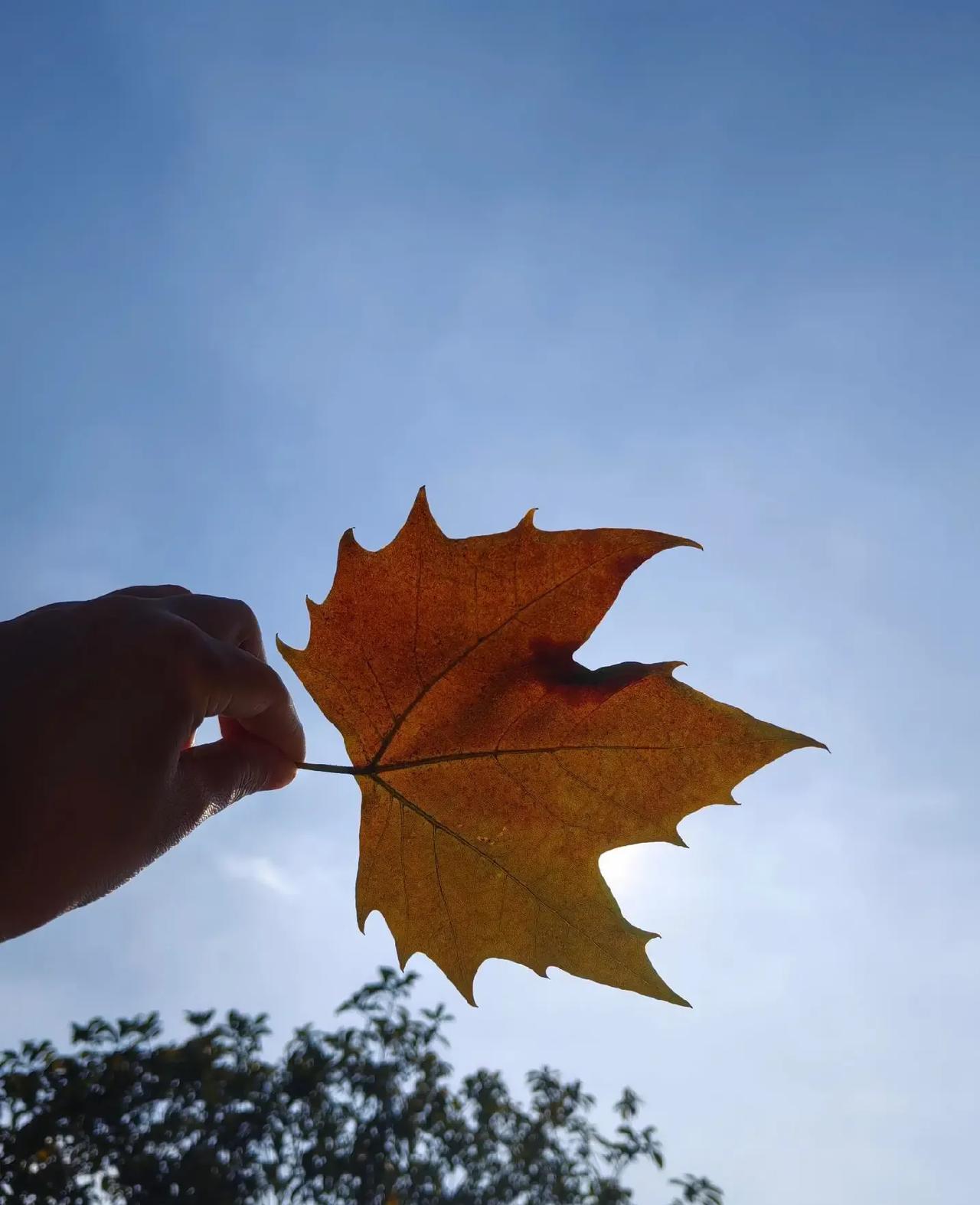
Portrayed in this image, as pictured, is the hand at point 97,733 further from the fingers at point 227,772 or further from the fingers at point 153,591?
the fingers at point 153,591

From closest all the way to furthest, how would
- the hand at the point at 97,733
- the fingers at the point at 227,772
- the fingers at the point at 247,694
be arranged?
1. the hand at the point at 97,733
2. the fingers at the point at 247,694
3. the fingers at the point at 227,772

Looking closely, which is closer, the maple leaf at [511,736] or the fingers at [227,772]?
the maple leaf at [511,736]

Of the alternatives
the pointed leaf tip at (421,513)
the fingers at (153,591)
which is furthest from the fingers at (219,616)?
the pointed leaf tip at (421,513)

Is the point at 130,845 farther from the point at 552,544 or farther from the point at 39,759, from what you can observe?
the point at 552,544

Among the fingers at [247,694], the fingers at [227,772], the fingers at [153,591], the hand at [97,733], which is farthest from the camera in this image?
the fingers at [153,591]

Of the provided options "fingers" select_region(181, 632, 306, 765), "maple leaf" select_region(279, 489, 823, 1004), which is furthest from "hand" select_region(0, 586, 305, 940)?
"maple leaf" select_region(279, 489, 823, 1004)

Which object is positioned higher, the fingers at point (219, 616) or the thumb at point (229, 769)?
the fingers at point (219, 616)

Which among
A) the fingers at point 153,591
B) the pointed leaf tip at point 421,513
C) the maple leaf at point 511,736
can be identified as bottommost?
the maple leaf at point 511,736

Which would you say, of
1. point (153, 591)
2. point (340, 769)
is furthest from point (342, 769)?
point (153, 591)

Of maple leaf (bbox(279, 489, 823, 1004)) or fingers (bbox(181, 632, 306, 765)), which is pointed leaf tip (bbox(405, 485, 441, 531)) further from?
fingers (bbox(181, 632, 306, 765))
